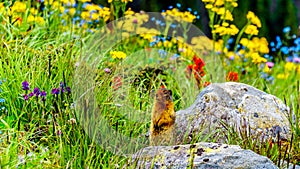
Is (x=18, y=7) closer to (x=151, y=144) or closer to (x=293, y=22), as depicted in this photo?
(x=151, y=144)

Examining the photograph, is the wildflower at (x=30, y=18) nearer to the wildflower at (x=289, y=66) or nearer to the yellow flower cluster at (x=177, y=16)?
the yellow flower cluster at (x=177, y=16)

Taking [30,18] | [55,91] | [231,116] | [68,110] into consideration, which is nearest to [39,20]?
[30,18]

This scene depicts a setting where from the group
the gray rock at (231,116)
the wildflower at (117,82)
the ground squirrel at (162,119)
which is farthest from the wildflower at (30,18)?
the ground squirrel at (162,119)

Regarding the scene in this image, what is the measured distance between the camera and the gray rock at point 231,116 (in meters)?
3.88

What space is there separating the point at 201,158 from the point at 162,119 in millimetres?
475

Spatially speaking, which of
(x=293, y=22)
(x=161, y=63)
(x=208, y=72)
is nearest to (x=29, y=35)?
(x=161, y=63)

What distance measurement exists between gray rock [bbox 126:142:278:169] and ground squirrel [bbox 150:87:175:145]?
243 mm

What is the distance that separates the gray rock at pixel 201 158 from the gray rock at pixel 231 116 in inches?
18.9

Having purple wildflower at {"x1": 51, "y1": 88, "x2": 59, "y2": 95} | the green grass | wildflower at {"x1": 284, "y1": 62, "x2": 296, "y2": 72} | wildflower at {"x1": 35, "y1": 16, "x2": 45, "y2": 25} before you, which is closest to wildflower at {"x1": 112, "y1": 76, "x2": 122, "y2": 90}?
the green grass

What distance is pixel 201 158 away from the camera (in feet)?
10.3

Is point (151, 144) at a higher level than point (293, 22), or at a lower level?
lower

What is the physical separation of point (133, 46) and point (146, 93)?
6.19ft

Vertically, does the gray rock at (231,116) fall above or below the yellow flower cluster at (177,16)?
below

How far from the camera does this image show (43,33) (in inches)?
207
